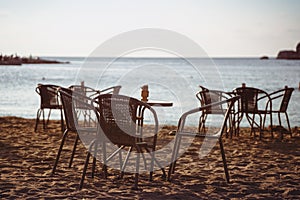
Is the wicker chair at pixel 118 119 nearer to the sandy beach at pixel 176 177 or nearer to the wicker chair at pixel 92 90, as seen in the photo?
the sandy beach at pixel 176 177

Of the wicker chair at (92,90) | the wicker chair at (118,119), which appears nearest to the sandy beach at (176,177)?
the wicker chair at (118,119)

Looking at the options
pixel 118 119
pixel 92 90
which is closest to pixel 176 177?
pixel 118 119

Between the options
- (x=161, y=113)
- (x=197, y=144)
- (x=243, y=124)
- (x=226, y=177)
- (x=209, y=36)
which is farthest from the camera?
(x=209, y=36)

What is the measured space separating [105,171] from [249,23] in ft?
84.9

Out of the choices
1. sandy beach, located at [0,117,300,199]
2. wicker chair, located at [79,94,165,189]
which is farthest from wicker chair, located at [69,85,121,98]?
wicker chair, located at [79,94,165,189]

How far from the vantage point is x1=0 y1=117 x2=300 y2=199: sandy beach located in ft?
15.0

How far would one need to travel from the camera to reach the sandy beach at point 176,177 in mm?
4586

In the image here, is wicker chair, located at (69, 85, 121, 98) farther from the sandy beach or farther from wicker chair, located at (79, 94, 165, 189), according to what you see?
wicker chair, located at (79, 94, 165, 189)

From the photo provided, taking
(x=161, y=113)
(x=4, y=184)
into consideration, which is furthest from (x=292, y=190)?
(x=161, y=113)

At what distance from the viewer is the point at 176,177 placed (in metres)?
5.30

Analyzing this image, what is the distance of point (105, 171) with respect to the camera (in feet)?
17.0

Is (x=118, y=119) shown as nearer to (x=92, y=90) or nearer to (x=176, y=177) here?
(x=176, y=177)

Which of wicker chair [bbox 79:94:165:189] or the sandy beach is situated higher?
wicker chair [bbox 79:94:165:189]

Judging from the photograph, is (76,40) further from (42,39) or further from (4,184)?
(4,184)
